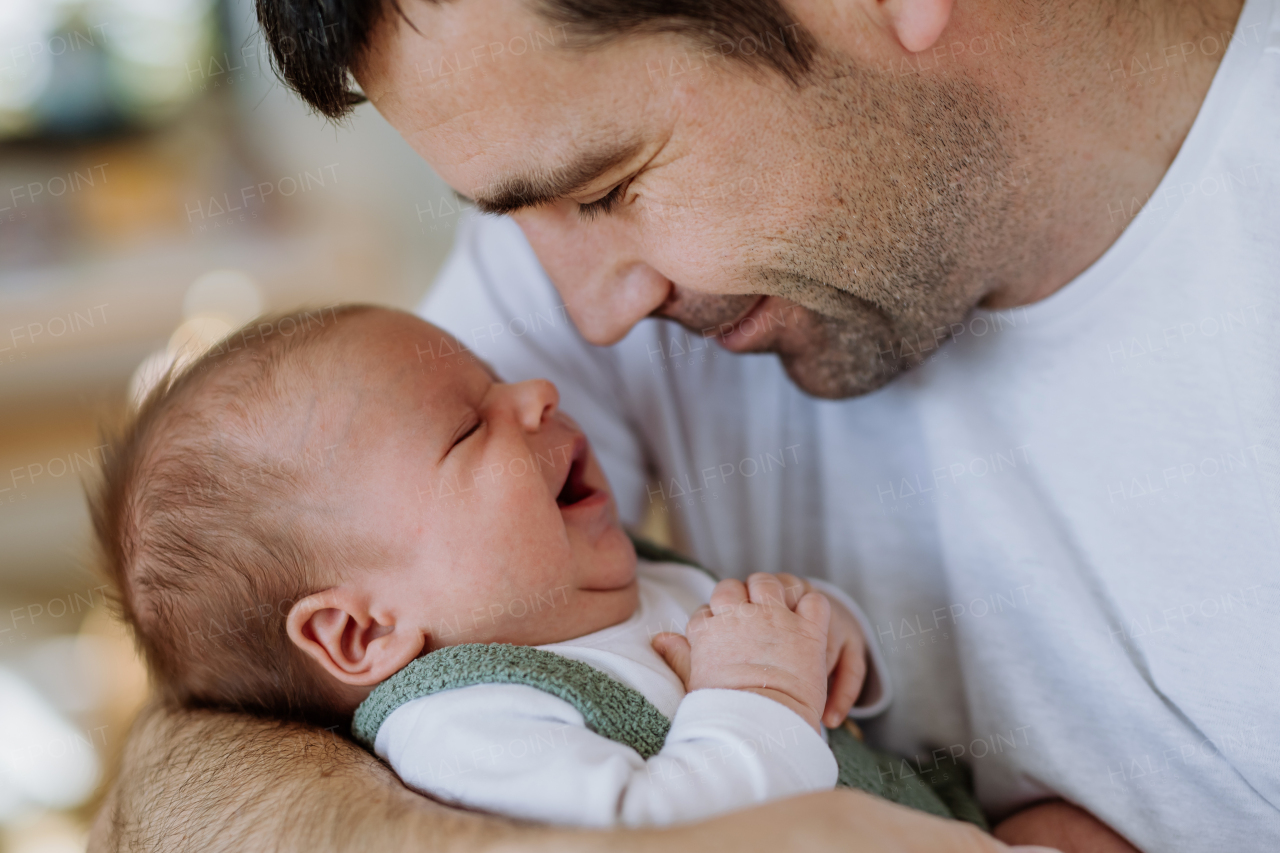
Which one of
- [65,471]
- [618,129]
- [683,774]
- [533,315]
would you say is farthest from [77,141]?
[683,774]

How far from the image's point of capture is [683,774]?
2.51ft

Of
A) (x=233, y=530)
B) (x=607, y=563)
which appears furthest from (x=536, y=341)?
(x=233, y=530)

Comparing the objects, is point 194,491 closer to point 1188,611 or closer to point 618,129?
point 618,129

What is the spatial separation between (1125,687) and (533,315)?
940 millimetres

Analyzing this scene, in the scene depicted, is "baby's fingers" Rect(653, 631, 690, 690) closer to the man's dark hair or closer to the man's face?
the man's face

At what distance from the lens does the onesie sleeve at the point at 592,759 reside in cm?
74

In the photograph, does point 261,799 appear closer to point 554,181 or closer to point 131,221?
point 554,181

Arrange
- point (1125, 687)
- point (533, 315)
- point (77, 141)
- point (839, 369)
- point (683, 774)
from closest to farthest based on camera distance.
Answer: point (683, 774) → point (1125, 687) → point (839, 369) → point (533, 315) → point (77, 141)

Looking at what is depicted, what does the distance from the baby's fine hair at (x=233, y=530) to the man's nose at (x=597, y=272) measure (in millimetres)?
265

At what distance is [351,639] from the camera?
38.5 inches

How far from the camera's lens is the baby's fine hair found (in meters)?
0.96

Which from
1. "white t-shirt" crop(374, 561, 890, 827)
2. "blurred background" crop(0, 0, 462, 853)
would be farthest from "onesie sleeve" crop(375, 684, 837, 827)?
"blurred background" crop(0, 0, 462, 853)

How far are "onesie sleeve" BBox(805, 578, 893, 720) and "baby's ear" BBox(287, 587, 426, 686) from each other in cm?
52

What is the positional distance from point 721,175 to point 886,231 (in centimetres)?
22
